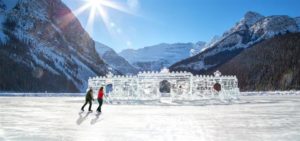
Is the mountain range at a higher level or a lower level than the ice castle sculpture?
higher

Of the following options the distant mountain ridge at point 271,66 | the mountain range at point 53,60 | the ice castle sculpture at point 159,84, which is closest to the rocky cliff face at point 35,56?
the mountain range at point 53,60

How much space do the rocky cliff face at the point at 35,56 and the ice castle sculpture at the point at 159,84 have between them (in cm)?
8326

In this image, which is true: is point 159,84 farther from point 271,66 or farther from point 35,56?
point 35,56

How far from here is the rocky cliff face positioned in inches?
5133

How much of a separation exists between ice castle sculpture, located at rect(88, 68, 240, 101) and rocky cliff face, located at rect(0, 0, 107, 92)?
83263mm

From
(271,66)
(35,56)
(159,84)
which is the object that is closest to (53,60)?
(35,56)

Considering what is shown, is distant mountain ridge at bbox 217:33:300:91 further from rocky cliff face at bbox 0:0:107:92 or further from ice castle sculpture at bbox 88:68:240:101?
ice castle sculpture at bbox 88:68:240:101

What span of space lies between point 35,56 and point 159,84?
122 m

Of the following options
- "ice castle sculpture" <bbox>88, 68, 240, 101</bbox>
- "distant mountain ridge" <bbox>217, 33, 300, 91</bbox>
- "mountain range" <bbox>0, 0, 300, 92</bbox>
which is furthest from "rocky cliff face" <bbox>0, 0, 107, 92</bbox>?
"ice castle sculpture" <bbox>88, 68, 240, 101</bbox>

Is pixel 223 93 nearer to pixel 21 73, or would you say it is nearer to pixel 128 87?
pixel 128 87

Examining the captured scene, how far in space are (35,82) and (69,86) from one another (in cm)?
1966

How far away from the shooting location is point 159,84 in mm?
44625

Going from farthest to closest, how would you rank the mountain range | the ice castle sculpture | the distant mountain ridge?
the distant mountain ridge → the mountain range → the ice castle sculpture

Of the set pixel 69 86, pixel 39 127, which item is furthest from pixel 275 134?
pixel 69 86
